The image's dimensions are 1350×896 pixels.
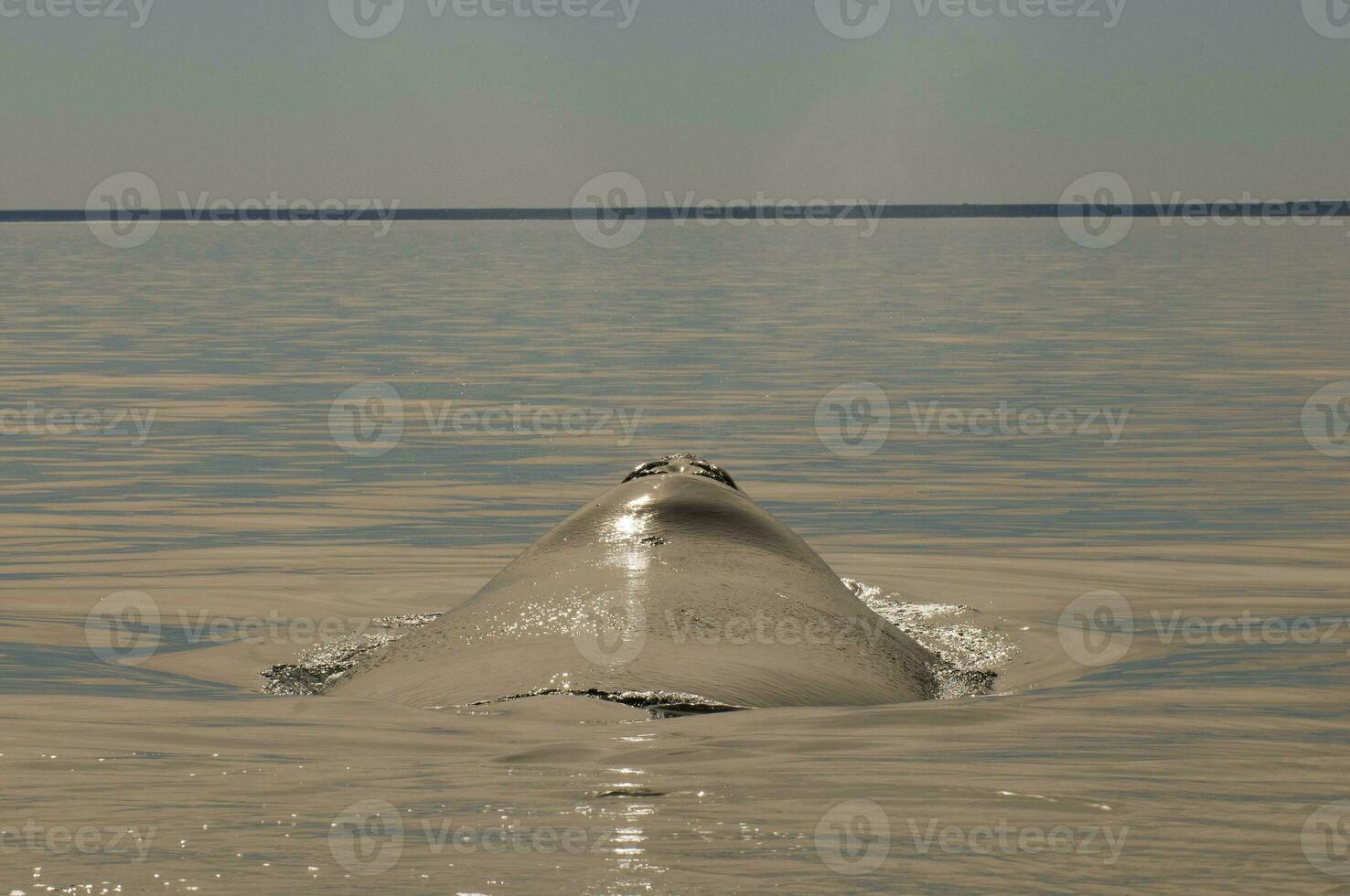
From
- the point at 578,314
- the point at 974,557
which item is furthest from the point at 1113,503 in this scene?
the point at 578,314

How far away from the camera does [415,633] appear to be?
10.5 metres

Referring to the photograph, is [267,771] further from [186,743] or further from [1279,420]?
[1279,420]

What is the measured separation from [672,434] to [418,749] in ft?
49.5
